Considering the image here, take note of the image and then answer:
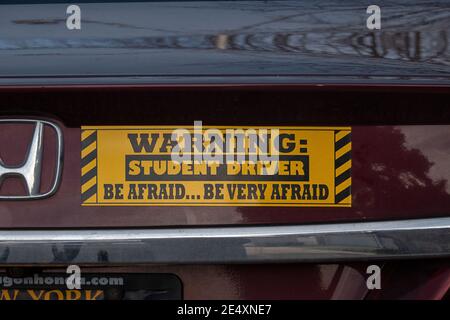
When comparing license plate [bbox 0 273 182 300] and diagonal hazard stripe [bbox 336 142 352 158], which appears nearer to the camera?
diagonal hazard stripe [bbox 336 142 352 158]

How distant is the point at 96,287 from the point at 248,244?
0.42m

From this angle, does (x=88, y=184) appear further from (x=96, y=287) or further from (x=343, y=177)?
(x=343, y=177)

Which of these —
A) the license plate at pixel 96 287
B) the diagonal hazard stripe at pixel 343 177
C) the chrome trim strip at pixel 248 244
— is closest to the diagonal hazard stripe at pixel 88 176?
the chrome trim strip at pixel 248 244

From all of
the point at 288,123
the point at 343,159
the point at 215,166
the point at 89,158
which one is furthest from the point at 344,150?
the point at 89,158

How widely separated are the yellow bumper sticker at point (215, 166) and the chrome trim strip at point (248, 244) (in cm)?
7

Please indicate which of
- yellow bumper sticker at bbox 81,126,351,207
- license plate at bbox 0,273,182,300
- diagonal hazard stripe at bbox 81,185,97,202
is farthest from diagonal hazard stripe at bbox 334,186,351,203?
diagonal hazard stripe at bbox 81,185,97,202

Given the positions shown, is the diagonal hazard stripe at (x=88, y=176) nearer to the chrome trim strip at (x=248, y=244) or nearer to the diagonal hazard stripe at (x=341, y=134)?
the chrome trim strip at (x=248, y=244)

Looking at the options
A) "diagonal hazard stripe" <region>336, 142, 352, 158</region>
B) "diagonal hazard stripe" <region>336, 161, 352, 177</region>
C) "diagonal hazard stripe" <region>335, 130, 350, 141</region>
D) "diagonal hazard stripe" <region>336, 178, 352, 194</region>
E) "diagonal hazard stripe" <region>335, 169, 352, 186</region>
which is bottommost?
"diagonal hazard stripe" <region>336, 178, 352, 194</region>

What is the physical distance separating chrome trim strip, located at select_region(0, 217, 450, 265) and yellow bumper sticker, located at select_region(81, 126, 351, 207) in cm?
7

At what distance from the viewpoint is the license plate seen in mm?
2027

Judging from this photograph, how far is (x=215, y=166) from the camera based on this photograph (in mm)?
1928

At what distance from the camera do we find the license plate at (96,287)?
2027 millimetres

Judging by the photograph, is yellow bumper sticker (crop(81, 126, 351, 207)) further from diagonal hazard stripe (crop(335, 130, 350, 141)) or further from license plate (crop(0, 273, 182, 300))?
license plate (crop(0, 273, 182, 300))

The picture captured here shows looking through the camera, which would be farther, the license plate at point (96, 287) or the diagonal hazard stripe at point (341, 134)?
the license plate at point (96, 287)
